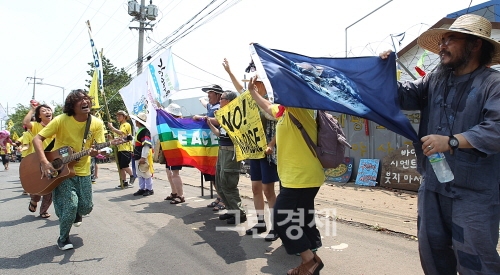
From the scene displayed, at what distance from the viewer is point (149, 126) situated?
23.7 ft

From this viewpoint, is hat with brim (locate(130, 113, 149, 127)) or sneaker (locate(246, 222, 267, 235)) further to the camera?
hat with brim (locate(130, 113, 149, 127))

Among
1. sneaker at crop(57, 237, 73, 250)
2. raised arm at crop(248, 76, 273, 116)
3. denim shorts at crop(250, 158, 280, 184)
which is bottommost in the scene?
sneaker at crop(57, 237, 73, 250)

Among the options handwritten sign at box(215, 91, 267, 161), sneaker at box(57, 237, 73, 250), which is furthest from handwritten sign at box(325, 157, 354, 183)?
sneaker at box(57, 237, 73, 250)

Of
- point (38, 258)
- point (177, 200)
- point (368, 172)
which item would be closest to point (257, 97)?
point (38, 258)

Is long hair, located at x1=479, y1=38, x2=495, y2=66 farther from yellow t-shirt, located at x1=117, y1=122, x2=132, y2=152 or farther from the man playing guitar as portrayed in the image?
yellow t-shirt, located at x1=117, y1=122, x2=132, y2=152

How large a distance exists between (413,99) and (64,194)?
13.1ft

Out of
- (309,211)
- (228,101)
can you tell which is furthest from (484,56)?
(228,101)

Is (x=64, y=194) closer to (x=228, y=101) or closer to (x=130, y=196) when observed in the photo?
(x=228, y=101)

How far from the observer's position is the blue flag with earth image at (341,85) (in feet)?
8.75

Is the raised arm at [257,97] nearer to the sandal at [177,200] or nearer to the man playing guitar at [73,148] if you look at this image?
the man playing guitar at [73,148]

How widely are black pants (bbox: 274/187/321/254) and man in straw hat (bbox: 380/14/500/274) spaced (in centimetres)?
99

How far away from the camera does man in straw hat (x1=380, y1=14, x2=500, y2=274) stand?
2.07 m

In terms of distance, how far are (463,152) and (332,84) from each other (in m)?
1.05

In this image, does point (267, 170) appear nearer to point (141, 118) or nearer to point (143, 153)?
point (143, 153)
